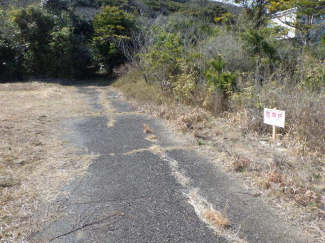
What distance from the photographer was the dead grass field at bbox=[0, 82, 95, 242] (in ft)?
10.8

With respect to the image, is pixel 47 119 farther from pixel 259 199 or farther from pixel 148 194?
pixel 259 199

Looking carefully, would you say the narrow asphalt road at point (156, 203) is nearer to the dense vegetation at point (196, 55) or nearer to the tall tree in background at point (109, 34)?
the dense vegetation at point (196, 55)

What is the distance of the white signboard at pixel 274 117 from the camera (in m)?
5.15

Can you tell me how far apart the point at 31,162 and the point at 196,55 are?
17.5ft

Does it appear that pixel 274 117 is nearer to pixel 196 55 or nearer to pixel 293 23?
pixel 196 55

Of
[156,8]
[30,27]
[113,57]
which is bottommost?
[113,57]

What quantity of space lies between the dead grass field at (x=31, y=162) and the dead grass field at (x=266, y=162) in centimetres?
227

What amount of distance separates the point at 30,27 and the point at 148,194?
1427 cm

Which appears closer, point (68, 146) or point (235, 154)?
point (235, 154)

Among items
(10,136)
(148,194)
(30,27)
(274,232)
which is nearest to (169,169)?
(148,194)

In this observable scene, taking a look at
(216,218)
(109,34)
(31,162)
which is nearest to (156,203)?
(216,218)

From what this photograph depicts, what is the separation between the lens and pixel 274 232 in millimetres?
3080

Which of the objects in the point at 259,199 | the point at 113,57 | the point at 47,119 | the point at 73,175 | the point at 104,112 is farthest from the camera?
the point at 113,57

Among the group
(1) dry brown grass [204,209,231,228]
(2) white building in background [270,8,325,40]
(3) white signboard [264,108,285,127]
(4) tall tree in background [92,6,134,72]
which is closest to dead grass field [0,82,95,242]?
(1) dry brown grass [204,209,231,228]
